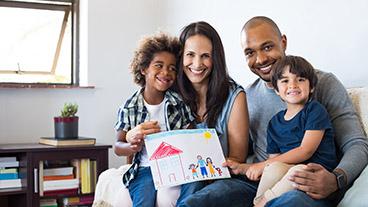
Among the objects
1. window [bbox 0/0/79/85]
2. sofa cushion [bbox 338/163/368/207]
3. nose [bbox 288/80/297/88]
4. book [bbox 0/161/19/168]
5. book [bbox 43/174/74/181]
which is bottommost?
book [bbox 43/174/74/181]

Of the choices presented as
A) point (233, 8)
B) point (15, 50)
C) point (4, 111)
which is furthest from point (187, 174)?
point (15, 50)

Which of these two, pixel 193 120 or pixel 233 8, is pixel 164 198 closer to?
pixel 193 120

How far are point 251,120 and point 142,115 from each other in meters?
0.43

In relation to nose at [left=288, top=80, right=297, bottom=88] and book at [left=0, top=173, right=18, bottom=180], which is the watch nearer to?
nose at [left=288, top=80, right=297, bottom=88]

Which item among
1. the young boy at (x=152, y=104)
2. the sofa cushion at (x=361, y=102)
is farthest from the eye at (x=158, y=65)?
the sofa cushion at (x=361, y=102)

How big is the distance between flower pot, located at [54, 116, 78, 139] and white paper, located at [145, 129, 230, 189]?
1322 mm

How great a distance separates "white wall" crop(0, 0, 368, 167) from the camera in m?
2.22

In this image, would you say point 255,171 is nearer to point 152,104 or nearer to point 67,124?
point 152,104

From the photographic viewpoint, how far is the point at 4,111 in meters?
3.19

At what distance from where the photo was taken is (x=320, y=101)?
175 centimetres

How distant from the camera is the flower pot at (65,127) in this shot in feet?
9.85

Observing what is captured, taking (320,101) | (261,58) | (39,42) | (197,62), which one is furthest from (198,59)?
(39,42)

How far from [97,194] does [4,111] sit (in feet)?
4.34

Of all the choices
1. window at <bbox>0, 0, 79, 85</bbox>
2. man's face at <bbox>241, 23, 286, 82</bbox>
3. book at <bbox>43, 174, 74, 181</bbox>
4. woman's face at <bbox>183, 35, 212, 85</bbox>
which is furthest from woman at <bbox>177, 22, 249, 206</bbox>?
window at <bbox>0, 0, 79, 85</bbox>
